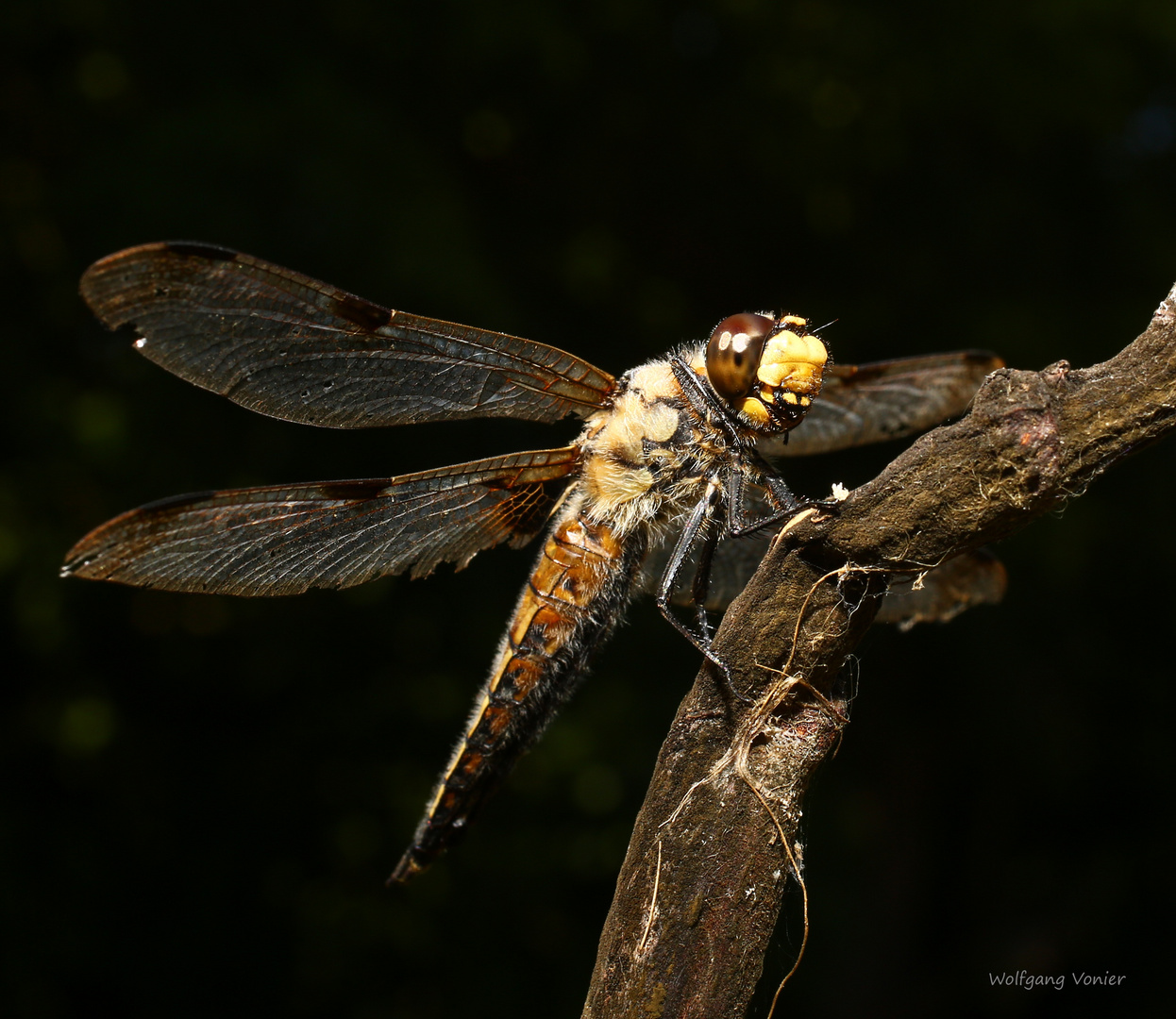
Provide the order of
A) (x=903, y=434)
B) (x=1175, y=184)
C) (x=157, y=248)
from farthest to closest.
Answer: (x=1175, y=184)
(x=903, y=434)
(x=157, y=248)

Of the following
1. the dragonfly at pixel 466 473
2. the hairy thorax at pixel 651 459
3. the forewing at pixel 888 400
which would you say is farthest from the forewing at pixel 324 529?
the forewing at pixel 888 400

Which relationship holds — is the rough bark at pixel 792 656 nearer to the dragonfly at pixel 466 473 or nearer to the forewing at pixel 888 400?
the dragonfly at pixel 466 473

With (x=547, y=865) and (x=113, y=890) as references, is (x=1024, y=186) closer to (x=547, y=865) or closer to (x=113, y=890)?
(x=547, y=865)

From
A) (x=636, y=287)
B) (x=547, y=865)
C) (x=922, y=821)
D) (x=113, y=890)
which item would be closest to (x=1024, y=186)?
(x=636, y=287)

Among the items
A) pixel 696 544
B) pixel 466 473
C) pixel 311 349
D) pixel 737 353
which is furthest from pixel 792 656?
pixel 311 349

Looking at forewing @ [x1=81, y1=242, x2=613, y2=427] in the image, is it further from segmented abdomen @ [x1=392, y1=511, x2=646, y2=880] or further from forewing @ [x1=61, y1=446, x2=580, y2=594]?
segmented abdomen @ [x1=392, y1=511, x2=646, y2=880]

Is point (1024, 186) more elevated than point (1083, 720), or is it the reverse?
point (1024, 186)
